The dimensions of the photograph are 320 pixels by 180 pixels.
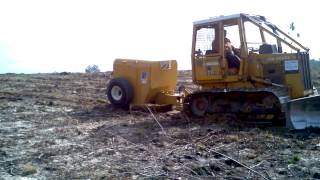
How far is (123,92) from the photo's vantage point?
14.1m

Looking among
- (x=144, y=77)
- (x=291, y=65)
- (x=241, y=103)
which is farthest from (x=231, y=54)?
(x=144, y=77)

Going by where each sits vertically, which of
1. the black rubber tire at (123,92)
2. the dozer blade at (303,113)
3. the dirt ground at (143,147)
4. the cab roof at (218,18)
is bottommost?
the dirt ground at (143,147)

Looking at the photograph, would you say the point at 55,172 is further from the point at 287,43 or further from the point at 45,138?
the point at 287,43

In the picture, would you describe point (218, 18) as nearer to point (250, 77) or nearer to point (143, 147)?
point (250, 77)

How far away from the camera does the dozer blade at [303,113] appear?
1050cm

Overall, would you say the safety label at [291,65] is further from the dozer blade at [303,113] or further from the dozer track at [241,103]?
the dozer blade at [303,113]

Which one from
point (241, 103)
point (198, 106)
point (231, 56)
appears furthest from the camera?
point (198, 106)

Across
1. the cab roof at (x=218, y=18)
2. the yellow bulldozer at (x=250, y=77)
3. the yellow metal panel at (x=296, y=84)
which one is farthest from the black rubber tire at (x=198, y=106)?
the yellow metal panel at (x=296, y=84)

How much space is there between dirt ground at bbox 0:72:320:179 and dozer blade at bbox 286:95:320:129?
0.30 m

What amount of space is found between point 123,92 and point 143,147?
531cm

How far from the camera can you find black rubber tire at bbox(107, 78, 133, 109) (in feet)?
46.2

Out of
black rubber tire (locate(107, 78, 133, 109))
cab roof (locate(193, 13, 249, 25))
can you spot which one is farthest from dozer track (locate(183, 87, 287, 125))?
black rubber tire (locate(107, 78, 133, 109))

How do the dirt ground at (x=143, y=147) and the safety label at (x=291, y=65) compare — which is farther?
the safety label at (x=291, y=65)

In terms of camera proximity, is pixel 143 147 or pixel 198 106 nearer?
pixel 143 147
